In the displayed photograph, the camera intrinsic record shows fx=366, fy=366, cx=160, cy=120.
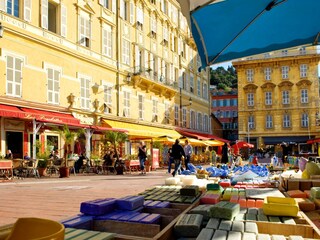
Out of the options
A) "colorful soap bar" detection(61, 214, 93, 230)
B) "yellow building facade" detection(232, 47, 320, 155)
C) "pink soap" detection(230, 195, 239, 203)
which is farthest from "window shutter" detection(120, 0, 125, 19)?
"yellow building facade" detection(232, 47, 320, 155)

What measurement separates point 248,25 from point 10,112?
A: 41.5 ft

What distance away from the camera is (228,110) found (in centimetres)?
7412

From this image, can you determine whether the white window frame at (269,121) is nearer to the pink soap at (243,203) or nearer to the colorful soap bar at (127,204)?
the pink soap at (243,203)

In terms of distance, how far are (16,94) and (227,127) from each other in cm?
6047

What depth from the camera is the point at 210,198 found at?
431 cm

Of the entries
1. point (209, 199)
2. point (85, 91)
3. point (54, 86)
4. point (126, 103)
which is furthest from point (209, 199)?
point (126, 103)

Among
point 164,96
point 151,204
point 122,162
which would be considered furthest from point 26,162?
point 164,96

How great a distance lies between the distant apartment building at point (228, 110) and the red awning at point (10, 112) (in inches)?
2339

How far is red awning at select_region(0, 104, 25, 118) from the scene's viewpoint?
1485cm

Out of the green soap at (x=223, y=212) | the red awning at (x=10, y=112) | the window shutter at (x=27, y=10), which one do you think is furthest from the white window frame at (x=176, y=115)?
the green soap at (x=223, y=212)

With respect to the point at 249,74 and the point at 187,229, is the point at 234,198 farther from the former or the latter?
the point at 249,74

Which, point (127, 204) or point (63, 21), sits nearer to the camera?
point (127, 204)

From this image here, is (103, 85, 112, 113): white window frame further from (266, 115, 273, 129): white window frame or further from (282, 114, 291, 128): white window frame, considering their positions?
(282, 114, 291, 128): white window frame

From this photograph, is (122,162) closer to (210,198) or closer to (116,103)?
(116,103)
